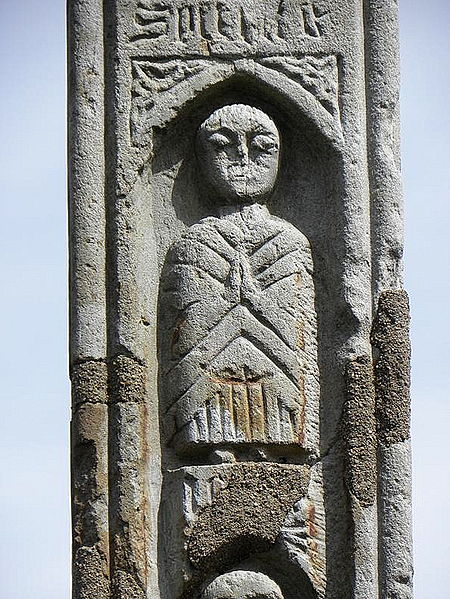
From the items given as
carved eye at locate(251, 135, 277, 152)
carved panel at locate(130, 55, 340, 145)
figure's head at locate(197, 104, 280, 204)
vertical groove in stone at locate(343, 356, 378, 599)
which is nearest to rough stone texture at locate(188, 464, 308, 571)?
vertical groove in stone at locate(343, 356, 378, 599)

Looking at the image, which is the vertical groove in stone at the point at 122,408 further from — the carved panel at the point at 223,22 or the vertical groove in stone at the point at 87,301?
the carved panel at the point at 223,22

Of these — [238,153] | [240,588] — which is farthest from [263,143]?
[240,588]

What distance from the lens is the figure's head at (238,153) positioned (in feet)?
40.4

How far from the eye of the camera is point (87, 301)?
39.7 ft

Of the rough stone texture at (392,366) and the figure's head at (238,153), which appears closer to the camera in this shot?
the rough stone texture at (392,366)

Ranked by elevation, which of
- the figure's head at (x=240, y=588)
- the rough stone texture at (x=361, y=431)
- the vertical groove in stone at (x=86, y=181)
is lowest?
the figure's head at (x=240, y=588)

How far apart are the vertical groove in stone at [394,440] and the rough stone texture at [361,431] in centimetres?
4

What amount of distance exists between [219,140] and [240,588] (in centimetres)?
231

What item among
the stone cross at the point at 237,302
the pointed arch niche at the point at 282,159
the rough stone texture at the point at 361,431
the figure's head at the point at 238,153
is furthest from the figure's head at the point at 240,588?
the figure's head at the point at 238,153

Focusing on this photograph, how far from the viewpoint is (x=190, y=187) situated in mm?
12445

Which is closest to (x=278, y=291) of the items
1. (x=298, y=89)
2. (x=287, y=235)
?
(x=287, y=235)

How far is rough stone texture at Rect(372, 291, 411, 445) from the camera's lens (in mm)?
11992

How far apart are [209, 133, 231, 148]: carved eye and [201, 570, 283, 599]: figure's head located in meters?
2.21

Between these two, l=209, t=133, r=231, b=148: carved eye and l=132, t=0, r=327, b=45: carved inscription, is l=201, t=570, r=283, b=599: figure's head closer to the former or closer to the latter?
l=209, t=133, r=231, b=148: carved eye
